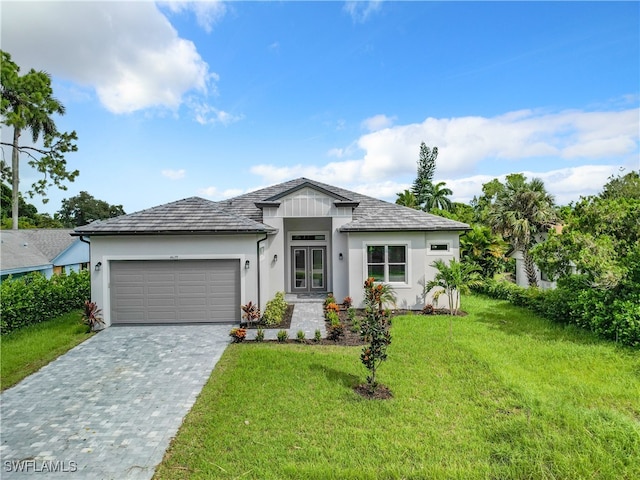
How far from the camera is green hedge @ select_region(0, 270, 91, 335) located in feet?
35.6

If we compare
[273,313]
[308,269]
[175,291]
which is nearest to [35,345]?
[175,291]

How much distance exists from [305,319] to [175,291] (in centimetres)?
519

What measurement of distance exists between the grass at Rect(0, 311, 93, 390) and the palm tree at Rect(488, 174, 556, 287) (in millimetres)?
21783

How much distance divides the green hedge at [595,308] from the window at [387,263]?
582 cm

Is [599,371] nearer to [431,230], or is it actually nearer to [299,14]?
[431,230]

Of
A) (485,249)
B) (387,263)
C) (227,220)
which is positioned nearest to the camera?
(227,220)

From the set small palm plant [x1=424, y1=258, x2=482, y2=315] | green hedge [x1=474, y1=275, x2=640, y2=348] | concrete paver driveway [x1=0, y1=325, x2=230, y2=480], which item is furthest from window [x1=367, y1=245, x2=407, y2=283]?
concrete paver driveway [x1=0, y1=325, x2=230, y2=480]

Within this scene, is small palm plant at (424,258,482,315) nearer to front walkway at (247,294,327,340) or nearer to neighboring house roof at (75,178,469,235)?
neighboring house roof at (75,178,469,235)

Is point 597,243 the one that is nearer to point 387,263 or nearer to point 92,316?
point 387,263

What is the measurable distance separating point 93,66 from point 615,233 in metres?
19.5

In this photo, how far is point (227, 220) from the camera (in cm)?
1223

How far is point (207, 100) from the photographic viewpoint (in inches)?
647

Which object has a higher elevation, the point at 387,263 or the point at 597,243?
the point at 597,243

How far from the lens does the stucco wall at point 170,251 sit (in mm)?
11586
